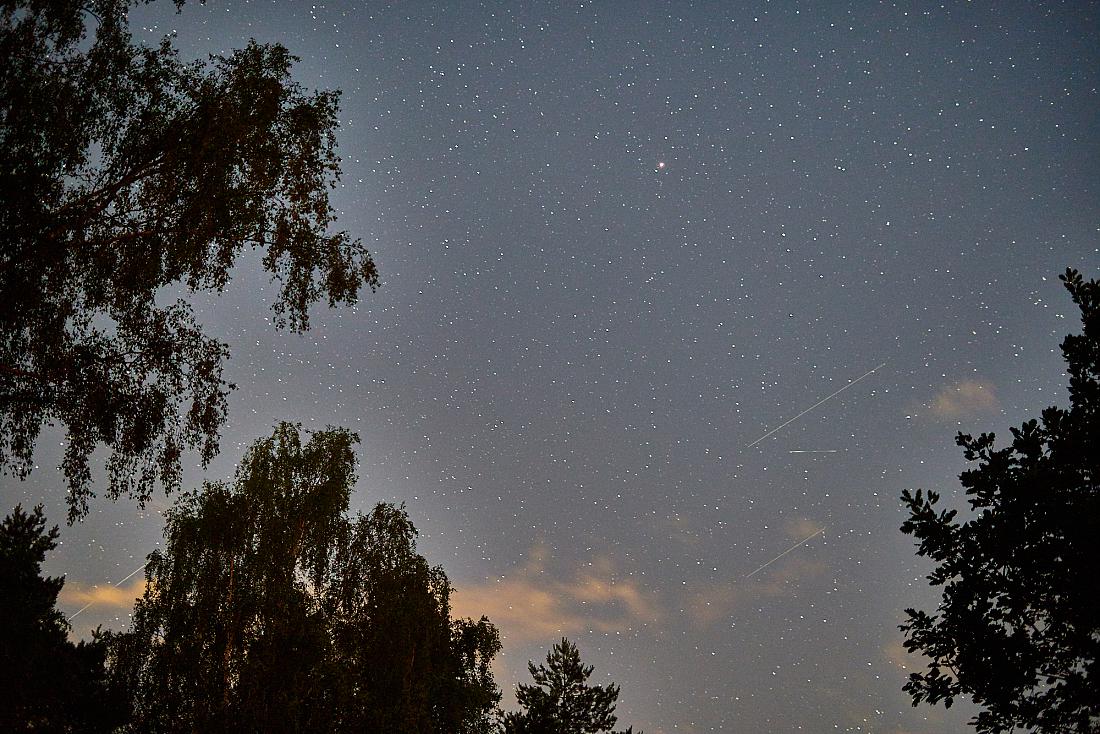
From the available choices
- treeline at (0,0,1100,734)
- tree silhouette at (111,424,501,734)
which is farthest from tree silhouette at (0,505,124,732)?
tree silhouette at (111,424,501,734)

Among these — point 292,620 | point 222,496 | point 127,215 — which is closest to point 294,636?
point 292,620

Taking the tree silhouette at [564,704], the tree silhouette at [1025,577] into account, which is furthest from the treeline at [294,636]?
the tree silhouette at [1025,577]

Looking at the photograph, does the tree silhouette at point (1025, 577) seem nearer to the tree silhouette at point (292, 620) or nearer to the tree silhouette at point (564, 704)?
the tree silhouette at point (564, 704)

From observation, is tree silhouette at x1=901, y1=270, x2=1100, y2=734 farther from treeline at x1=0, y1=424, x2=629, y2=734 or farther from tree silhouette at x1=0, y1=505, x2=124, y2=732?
tree silhouette at x1=0, y1=505, x2=124, y2=732

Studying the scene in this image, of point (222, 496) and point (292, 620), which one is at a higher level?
point (222, 496)

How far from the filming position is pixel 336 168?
45.6 ft

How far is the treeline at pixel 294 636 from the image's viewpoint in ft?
57.8

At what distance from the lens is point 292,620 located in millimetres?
21469

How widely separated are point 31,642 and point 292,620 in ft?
32.8

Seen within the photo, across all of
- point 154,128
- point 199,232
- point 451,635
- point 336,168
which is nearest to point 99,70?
point 154,128

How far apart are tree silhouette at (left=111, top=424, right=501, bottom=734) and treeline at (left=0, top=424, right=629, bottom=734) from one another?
0.14ft

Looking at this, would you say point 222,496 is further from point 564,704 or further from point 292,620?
point 564,704

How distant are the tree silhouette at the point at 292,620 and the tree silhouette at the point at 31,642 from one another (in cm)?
555

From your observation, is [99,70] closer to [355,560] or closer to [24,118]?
[24,118]
